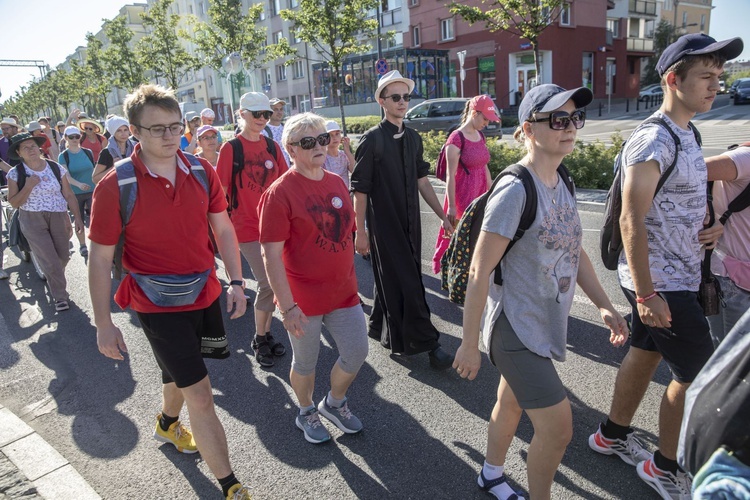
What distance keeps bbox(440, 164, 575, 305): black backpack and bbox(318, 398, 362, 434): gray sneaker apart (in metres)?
1.29

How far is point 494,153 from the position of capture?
1141cm

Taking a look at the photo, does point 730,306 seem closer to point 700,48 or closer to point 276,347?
point 700,48

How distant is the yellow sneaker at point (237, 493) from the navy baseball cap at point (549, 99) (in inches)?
84.9

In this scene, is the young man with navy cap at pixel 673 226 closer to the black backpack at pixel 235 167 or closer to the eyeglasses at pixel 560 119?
the eyeglasses at pixel 560 119

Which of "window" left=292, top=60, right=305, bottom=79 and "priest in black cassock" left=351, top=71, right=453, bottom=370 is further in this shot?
"window" left=292, top=60, right=305, bottom=79

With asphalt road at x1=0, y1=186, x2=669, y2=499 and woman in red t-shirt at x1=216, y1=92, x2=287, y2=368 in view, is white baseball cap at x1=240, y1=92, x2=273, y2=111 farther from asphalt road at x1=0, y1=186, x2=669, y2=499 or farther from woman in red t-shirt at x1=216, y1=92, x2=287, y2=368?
asphalt road at x1=0, y1=186, x2=669, y2=499

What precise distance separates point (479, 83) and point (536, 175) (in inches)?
1495

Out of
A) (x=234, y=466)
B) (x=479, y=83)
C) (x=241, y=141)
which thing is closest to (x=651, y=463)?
(x=234, y=466)

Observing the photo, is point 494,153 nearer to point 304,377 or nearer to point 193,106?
point 304,377

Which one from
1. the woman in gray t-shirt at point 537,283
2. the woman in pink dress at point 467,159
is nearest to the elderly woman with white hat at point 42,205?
the woman in pink dress at point 467,159

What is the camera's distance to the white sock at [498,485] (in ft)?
8.63

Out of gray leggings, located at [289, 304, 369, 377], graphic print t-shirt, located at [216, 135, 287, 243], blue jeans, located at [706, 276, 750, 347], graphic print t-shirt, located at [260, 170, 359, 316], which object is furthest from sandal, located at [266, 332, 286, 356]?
blue jeans, located at [706, 276, 750, 347]

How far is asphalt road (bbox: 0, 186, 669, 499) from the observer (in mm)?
2895

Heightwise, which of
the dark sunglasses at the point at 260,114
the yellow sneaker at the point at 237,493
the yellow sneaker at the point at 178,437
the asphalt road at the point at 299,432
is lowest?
the asphalt road at the point at 299,432
